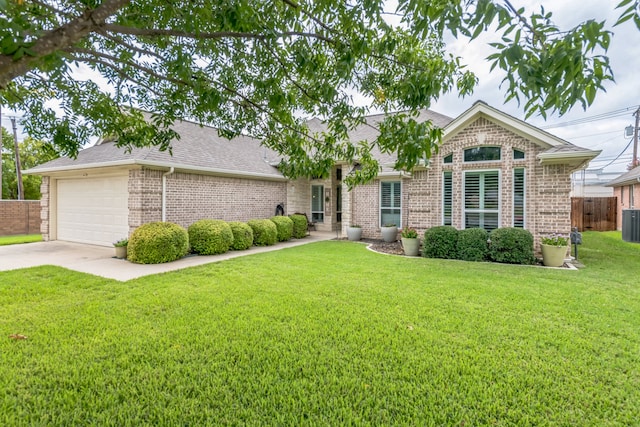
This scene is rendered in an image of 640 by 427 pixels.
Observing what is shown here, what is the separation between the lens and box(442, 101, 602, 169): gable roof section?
841 cm

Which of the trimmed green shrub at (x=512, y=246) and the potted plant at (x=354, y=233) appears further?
the potted plant at (x=354, y=233)

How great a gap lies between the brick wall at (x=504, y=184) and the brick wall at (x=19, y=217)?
1923cm

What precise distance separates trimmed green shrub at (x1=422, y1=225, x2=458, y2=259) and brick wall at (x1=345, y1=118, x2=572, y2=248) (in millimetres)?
822

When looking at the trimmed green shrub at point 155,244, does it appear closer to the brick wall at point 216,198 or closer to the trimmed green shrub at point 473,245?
the brick wall at point 216,198

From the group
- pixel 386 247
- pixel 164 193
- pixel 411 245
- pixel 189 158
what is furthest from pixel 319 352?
pixel 189 158

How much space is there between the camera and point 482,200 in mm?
10188

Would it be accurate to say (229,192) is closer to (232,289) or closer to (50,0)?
(232,289)

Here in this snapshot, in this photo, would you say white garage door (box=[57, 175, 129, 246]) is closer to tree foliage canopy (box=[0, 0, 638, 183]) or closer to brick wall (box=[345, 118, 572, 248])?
tree foliage canopy (box=[0, 0, 638, 183])

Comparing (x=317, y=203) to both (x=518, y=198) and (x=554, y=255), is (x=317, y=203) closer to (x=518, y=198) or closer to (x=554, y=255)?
(x=518, y=198)

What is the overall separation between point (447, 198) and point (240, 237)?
7280 millimetres

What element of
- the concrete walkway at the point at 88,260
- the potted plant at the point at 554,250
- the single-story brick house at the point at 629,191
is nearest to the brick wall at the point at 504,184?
the potted plant at the point at 554,250

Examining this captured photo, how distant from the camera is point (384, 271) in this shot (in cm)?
789

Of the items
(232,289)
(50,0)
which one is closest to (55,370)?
(232,289)

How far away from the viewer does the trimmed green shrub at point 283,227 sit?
1347cm
